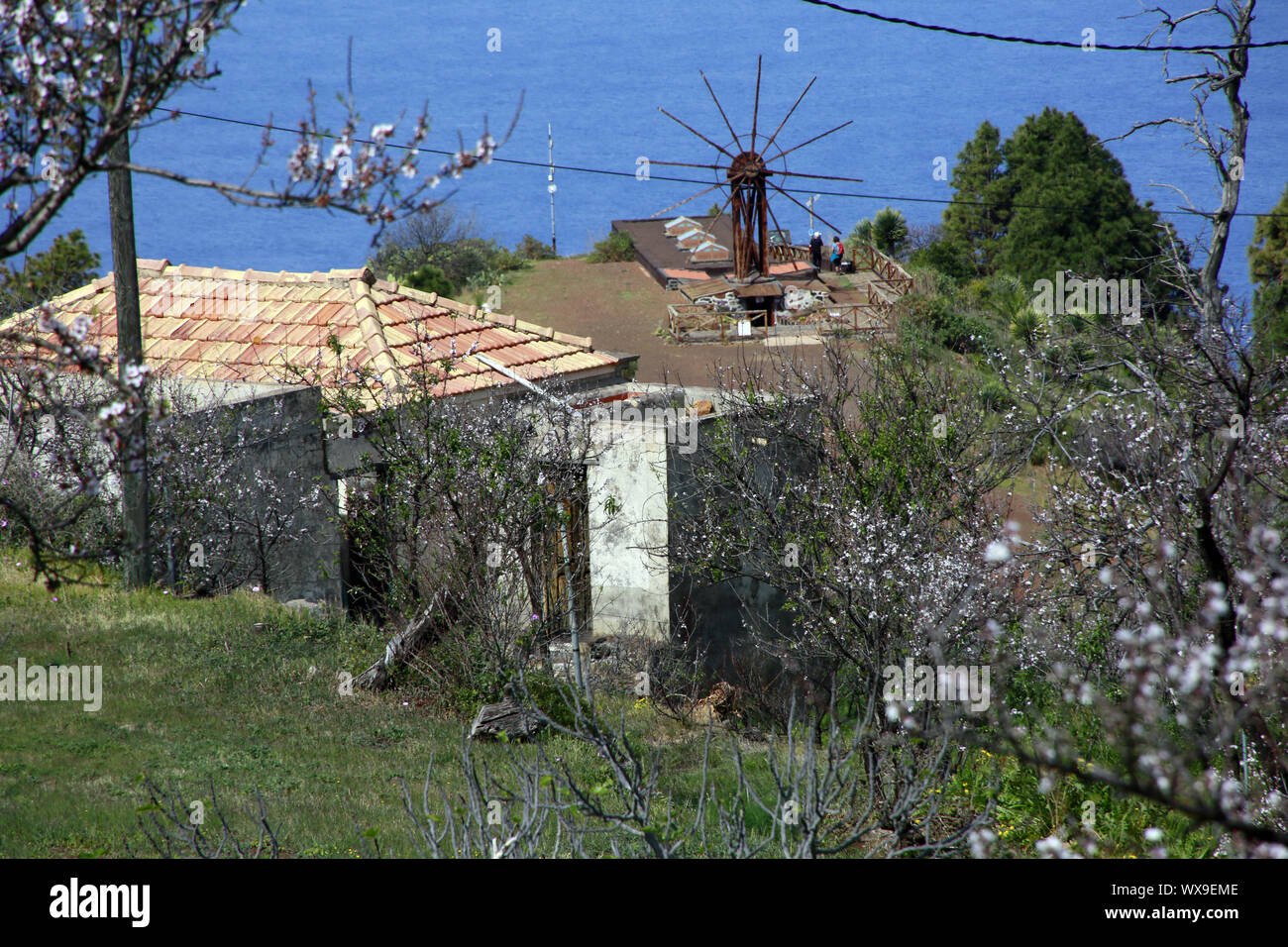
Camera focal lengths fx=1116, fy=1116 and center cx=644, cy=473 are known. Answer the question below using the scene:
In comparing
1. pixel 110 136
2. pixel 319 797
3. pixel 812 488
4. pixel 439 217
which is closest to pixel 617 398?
pixel 812 488

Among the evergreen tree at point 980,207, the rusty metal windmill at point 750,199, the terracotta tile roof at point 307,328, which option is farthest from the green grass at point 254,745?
the evergreen tree at point 980,207

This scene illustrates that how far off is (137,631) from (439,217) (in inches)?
1463

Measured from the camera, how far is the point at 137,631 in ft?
38.4

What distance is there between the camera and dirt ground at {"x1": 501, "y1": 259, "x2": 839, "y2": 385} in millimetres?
35594

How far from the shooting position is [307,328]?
17734 mm

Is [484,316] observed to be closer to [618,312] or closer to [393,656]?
[393,656]

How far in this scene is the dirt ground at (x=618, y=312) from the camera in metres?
35.6

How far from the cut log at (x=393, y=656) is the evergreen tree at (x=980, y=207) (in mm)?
42672

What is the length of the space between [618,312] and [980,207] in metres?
19.0

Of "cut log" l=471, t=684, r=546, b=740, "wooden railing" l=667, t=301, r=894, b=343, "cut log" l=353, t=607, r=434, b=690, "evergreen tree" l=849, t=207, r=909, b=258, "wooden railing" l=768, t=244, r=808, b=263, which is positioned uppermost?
"evergreen tree" l=849, t=207, r=909, b=258

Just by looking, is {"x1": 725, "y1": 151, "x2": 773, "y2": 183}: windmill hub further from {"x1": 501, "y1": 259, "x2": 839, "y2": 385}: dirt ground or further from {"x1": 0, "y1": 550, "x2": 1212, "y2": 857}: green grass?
{"x1": 0, "y1": 550, "x2": 1212, "y2": 857}: green grass

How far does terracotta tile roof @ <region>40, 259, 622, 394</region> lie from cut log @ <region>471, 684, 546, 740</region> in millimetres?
6243

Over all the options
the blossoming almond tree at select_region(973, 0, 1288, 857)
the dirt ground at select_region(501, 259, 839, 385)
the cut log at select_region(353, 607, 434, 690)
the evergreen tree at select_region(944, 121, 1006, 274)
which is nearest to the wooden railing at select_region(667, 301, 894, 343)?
the dirt ground at select_region(501, 259, 839, 385)

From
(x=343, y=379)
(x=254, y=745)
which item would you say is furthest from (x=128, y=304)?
(x=254, y=745)
